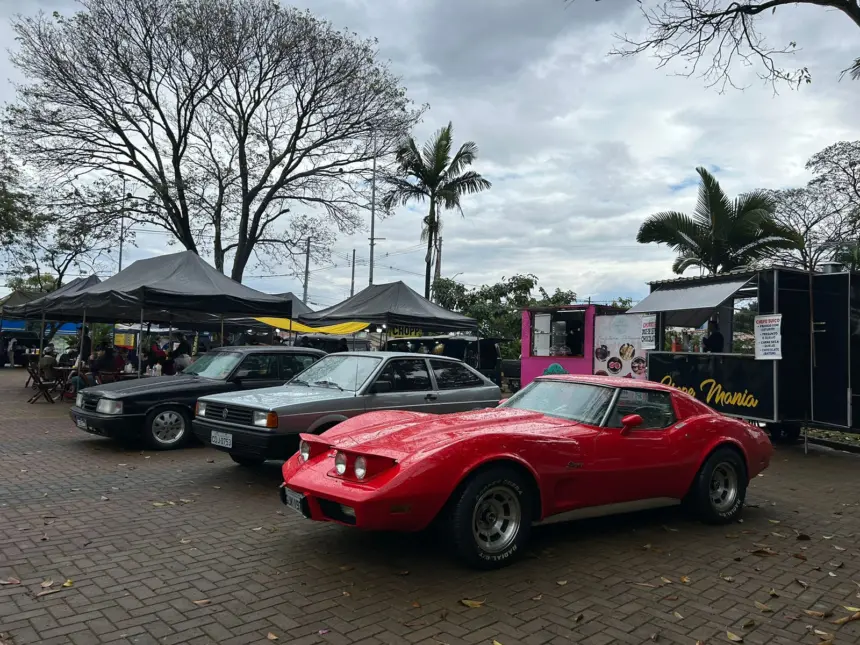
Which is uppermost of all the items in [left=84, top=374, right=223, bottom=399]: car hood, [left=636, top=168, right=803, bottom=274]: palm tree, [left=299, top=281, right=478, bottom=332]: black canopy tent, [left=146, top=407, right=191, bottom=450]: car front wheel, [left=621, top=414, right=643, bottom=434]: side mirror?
[left=636, top=168, right=803, bottom=274]: palm tree

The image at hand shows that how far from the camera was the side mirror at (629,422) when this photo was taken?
16.5ft

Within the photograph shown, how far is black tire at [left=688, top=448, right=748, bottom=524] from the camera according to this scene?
18.3 ft

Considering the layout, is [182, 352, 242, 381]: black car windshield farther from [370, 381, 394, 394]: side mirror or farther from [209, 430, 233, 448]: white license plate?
[370, 381, 394, 394]: side mirror

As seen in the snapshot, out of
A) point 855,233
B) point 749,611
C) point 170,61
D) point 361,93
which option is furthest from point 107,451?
point 855,233

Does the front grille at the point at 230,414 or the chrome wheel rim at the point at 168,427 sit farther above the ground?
the front grille at the point at 230,414

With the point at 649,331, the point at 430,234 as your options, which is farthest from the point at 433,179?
the point at 649,331

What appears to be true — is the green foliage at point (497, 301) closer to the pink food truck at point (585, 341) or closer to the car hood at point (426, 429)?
the pink food truck at point (585, 341)

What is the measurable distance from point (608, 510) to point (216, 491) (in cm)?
397

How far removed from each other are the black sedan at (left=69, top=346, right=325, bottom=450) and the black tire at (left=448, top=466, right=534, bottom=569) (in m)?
5.66

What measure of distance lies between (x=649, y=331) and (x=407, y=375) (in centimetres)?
615

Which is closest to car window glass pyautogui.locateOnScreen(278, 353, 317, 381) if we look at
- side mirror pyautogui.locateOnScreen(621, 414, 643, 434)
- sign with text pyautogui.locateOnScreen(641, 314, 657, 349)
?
side mirror pyautogui.locateOnScreen(621, 414, 643, 434)

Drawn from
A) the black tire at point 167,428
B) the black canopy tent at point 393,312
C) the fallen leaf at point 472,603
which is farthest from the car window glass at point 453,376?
the black canopy tent at point 393,312

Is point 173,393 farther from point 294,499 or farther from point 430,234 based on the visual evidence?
point 430,234

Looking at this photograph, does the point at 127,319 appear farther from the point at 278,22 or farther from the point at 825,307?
the point at 825,307
